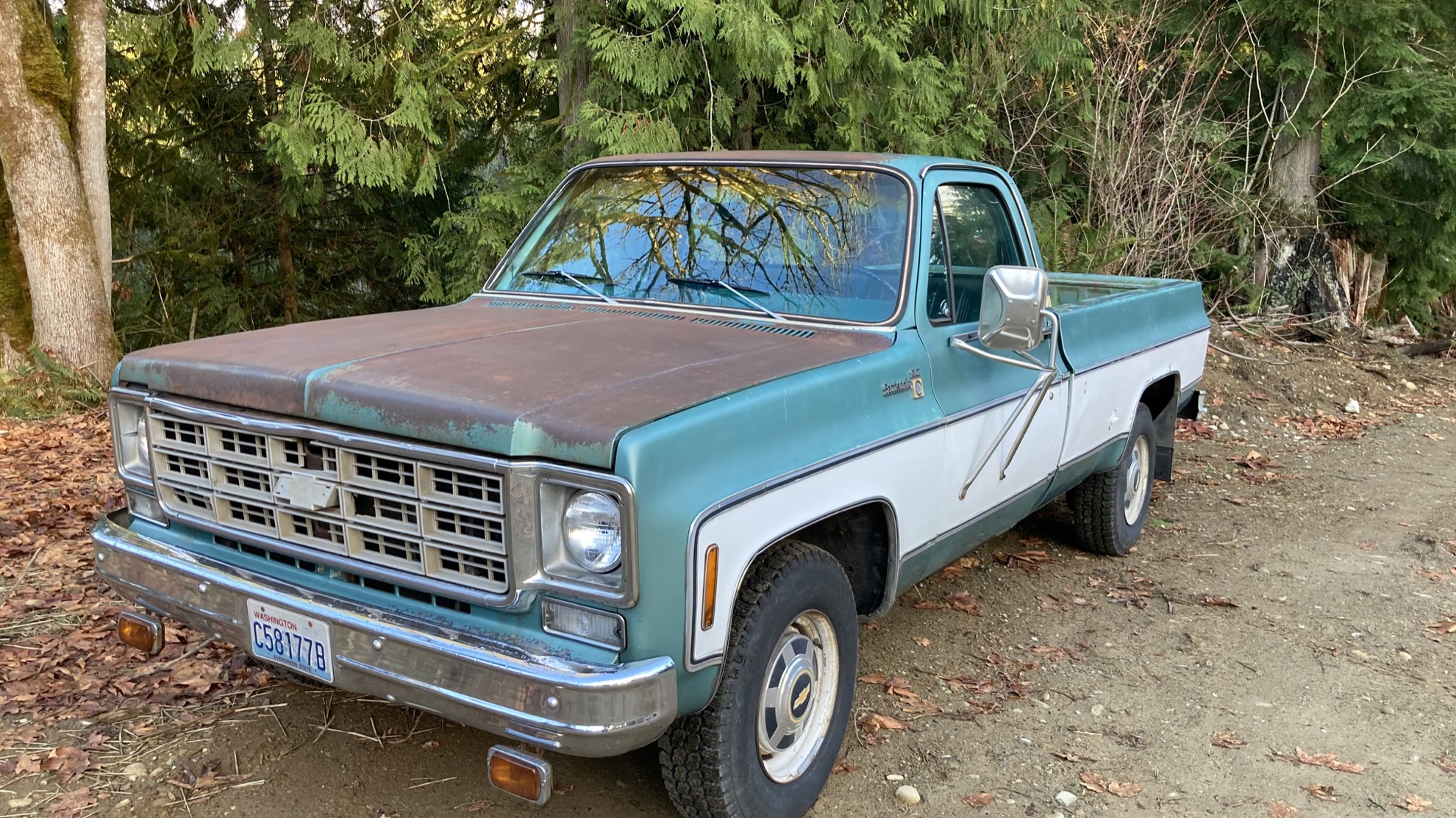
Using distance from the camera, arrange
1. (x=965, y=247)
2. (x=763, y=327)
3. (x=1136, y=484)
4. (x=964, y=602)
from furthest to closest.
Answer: (x=1136, y=484), (x=964, y=602), (x=965, y=247), (x=763, y=327)

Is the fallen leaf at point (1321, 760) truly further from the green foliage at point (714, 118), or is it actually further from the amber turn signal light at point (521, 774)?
the green foliage at point (714, 118)

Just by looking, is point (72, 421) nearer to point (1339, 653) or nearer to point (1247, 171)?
point (1339, 653)

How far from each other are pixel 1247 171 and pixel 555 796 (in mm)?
11011

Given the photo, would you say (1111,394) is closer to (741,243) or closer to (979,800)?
(741,243)

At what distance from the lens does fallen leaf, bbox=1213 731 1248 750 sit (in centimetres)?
377

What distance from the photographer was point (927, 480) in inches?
140

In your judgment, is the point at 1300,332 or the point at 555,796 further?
the point at 1300,332

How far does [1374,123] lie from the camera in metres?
10.8

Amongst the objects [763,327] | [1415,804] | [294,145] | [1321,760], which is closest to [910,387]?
[763,327]

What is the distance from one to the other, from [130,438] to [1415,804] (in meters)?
4.23

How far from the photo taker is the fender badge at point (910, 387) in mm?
3393

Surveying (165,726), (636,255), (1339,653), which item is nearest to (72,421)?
(165,726)

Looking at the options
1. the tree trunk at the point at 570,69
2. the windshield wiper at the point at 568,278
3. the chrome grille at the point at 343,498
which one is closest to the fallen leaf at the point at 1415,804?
the chrome grille at the point at 343,498

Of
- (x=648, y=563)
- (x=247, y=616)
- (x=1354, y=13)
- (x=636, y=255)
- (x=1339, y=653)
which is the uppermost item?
(x=1354, y=13)
